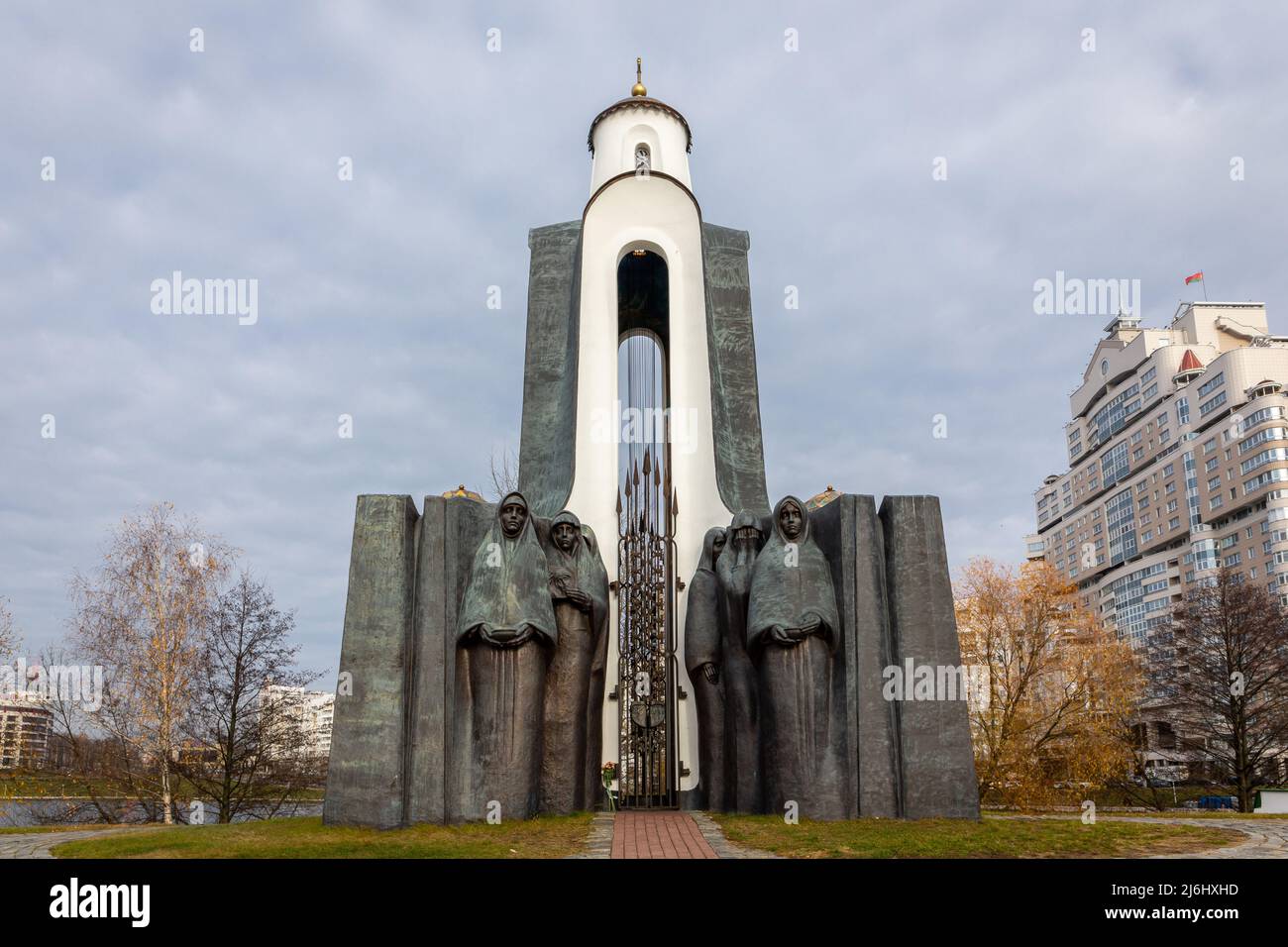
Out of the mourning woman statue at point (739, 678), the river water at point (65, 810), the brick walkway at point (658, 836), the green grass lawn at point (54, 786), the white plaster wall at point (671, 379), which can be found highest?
the white plaster wall at point (671, 379)

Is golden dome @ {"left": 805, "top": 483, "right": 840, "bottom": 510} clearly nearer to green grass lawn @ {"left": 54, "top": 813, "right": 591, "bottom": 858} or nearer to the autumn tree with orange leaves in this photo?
green grass lawn @ {"left": 54, "top": 813, "right": 591, "bottom": 858}

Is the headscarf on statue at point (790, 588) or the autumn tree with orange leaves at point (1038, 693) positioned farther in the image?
the autumn tree with orange leaves at point (1038, 693)

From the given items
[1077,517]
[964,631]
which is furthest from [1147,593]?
[964,631]

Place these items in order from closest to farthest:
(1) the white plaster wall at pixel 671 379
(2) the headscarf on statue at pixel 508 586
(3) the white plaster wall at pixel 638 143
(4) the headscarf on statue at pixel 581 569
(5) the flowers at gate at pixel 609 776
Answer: (2) the headscarf on statue at pixel 508 586, (4) the headscarf on statue at pixel 581 569, (5) the flowers at gate at pixel 609 776, (1) the white plaster wall at pixel 671 379, (3) the white plaster wall at pixel 638 143

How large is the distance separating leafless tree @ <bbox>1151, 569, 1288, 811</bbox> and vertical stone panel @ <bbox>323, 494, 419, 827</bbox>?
1995 centimetres

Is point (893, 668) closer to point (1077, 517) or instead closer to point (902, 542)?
point (902, 542)

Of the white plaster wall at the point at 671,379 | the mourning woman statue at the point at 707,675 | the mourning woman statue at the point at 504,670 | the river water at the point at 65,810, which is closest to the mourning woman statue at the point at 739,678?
the mourning woman statue at the point at 707,675

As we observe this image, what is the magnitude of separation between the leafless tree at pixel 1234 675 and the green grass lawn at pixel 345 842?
1913 cm

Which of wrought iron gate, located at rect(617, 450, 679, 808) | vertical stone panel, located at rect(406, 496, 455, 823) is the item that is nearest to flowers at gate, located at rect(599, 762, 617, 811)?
wrought iron gate, located at rect(617, 450, 679, 808)

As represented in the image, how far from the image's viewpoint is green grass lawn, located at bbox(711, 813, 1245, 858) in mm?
6352

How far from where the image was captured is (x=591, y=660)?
10.3 meters

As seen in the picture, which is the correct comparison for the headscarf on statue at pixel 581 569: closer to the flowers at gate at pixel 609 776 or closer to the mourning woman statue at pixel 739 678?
the mourning woman statue at pixel 739 678

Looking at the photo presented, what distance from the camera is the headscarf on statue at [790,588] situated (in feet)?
30.1

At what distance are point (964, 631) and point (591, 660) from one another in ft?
38.9
